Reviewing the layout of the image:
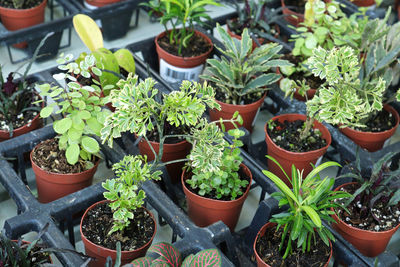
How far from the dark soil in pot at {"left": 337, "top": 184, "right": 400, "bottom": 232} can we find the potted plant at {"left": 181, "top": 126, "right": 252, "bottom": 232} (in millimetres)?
403

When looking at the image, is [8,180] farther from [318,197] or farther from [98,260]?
[318,197]

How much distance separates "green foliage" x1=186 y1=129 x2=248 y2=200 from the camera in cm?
212

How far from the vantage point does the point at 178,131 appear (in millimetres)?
2396

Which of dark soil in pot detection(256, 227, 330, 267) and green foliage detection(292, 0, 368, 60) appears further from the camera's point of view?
green foliage detection(292, 0, 368, 60)

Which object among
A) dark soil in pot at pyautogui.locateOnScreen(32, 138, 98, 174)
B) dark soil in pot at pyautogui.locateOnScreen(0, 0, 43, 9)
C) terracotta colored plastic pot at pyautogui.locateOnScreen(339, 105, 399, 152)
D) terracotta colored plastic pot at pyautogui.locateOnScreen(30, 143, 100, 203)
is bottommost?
terracotta colored plastic pot at pyautogui.locateOnScreen(30, 143, 100, 203)

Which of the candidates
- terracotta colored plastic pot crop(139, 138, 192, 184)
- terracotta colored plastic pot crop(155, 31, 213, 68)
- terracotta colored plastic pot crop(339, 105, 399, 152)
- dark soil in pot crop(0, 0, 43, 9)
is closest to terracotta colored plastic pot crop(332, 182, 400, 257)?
terracotta colored plastic pot crop(339, 105, 399, 152)

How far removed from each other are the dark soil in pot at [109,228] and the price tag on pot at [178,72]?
3.34 feet

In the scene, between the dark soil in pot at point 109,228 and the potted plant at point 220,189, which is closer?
the dark soil in pot at point 109,228

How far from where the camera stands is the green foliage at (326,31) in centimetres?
273

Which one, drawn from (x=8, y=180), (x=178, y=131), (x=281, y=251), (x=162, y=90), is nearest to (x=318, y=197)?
(x=281, y=251)

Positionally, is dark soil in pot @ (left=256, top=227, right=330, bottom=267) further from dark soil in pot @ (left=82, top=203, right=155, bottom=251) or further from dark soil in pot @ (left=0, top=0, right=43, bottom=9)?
dark soil in pot @ (left=0, top=0, right=43, bottom=9)

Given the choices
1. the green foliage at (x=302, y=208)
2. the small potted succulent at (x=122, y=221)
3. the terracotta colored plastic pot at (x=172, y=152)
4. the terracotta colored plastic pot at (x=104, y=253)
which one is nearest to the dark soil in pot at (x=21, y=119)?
the terracotta colored plastic pot at (x=172, y=152)

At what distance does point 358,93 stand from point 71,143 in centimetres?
128

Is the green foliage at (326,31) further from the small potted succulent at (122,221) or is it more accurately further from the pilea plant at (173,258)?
the pilea plant at (173,258)
